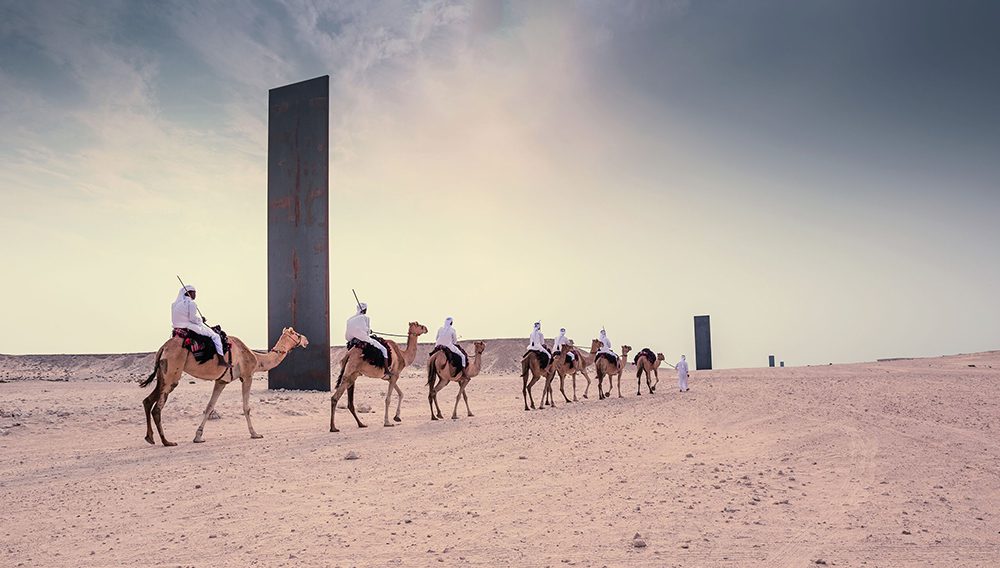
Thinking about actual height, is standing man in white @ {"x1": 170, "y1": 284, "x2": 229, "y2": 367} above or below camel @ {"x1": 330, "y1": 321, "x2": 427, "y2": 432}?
above

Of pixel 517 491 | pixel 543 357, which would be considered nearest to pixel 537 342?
pixel 543 357

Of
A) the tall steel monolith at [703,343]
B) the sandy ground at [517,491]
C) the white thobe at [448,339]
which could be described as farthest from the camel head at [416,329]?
the tall steel monolith at [703,343]

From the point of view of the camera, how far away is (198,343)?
13.8 metres

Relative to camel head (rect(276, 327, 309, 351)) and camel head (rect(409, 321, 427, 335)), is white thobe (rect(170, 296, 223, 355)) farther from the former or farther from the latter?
camel head (rect(409, 321, 427, 335))

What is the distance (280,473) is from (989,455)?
11.2 metres

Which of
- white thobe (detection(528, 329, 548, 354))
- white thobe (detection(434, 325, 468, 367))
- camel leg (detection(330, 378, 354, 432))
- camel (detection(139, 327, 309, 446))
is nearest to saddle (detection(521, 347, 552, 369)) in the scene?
white thobe (detection(528, 329, 548, 354))

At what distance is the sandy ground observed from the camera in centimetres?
657

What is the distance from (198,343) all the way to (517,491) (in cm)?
802

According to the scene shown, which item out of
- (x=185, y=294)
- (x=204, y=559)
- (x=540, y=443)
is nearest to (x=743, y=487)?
(x=540, y=443)

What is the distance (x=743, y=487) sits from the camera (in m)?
8.96

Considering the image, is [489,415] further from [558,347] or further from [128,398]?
[128,398]

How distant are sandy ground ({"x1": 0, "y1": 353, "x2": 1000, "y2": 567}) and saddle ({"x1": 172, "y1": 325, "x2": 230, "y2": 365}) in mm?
1816

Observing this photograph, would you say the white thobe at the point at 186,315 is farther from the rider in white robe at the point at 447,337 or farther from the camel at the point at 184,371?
the rider in white robe at the point at 447,337

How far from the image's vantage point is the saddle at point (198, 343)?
1360 cm
